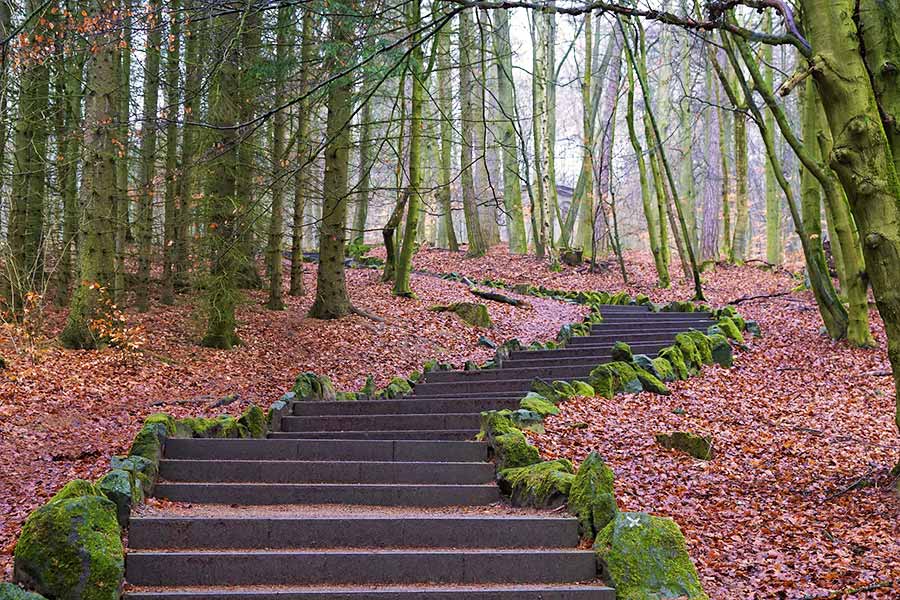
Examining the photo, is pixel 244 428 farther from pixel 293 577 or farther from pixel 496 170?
pixel 496 170

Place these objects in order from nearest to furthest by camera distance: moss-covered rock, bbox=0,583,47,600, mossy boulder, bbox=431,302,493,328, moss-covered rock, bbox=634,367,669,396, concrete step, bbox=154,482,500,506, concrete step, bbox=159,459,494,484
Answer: moss-covered rock, bbox=0,583,47,600, concrete step, bbox=154,482,500,506, concrete step, bbox=159,459,494,484, moss-covered rock, bbox=634,367,669,396, mossy boulder, bbox=431,302,493,328

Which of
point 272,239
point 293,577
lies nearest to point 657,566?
point 293,577

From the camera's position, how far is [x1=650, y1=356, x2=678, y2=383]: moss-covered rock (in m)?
12.1

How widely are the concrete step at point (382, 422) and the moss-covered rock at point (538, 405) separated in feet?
1.95

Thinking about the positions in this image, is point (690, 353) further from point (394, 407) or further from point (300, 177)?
point (300, 177)

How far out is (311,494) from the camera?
704 centimetres

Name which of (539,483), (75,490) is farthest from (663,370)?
(75,490)

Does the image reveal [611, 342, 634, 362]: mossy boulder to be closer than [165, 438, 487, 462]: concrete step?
No

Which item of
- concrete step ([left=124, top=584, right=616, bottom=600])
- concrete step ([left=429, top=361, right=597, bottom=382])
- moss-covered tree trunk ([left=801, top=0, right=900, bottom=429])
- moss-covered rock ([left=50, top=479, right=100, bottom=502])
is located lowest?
concrete step ([left=124, top=584, right=616, bottom=600])

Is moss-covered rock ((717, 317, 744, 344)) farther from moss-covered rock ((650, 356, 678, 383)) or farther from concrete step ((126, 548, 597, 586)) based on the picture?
concrete step ((126, 548, 597, 586))

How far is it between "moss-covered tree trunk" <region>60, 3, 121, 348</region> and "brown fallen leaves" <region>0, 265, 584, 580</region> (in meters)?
0.61

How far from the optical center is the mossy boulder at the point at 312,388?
10.4 m

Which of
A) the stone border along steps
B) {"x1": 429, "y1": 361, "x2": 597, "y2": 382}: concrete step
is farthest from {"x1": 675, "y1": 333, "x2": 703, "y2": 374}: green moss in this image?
the stone border along steps

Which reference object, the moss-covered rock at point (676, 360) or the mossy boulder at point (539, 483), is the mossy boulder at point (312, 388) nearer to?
the mossy boulder at point (539, 483)
